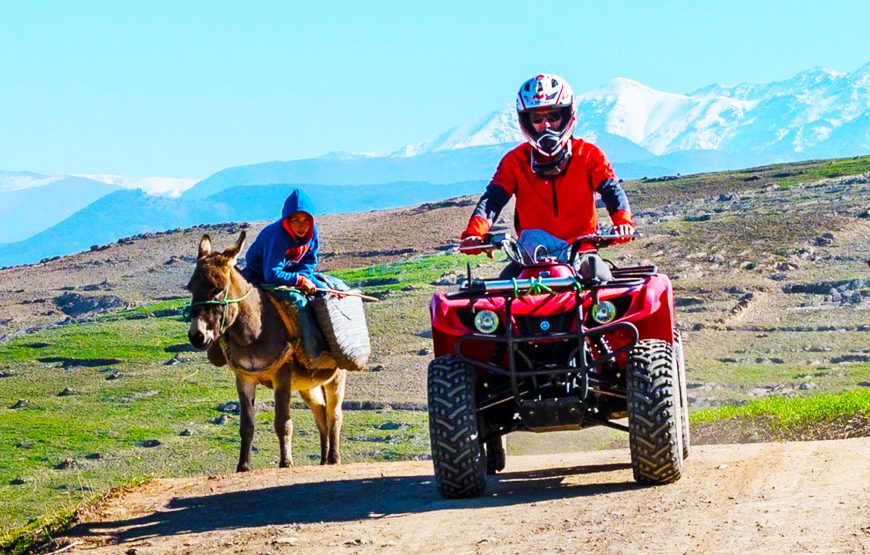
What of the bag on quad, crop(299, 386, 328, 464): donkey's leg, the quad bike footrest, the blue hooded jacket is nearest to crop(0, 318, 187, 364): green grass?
crop(299, 386, 328, 464): donkey's leg

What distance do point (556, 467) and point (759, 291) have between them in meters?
Result: 17.2

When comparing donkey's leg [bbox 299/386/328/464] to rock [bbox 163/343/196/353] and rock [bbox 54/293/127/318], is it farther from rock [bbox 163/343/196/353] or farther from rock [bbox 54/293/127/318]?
rock [bbox 54/293/127/318]

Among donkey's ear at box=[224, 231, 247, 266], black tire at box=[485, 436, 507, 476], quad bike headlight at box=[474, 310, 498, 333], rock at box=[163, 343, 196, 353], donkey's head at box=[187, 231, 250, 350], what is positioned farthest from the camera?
rock at box=[163, 343, 196, 353]

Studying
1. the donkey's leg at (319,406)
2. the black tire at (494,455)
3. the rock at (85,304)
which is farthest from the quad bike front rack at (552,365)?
the rock at (85,304)

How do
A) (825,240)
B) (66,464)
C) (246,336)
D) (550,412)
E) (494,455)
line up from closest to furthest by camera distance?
(550,412) < (494,455) < (246,336) < (66,464) < (825,240)

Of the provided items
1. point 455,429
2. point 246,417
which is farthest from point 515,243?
point 246,417

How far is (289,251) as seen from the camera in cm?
1546

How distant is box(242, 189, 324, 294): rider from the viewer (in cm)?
1526

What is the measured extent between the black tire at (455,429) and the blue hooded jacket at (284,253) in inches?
203

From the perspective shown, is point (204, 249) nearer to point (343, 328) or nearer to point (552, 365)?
point (343, 328)

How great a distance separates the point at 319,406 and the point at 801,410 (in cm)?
511

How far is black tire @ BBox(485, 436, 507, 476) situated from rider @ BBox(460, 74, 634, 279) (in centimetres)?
195

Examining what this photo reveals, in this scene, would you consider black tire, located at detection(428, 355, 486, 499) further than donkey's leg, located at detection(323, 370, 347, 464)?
No

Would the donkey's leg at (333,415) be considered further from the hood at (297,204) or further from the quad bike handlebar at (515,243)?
the quad bike handlebar at (515,243)
